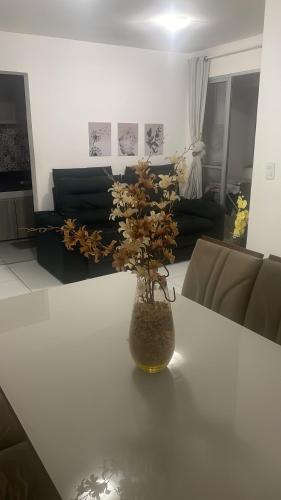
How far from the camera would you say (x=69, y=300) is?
178 cm

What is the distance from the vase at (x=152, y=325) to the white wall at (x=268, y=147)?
199cm

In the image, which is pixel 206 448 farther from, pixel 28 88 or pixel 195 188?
pixel 195 188

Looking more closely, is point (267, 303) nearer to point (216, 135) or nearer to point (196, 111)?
point (216, 135)

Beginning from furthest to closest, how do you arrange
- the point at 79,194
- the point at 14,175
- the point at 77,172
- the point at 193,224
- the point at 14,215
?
1. the point at 14,175
2. the point at 14,215
3. the point at 77,172
4. the point at 79,194
5. the point at 193,224

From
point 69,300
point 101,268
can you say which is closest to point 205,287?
point 69,300

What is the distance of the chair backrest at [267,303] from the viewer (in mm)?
1651

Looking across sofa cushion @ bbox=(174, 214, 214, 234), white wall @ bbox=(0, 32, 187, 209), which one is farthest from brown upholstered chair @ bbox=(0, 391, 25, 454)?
white wall @ bbox=(0, 32, 187, 209)

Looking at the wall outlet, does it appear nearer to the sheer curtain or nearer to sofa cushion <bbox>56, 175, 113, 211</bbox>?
sofa cushion <bbox>56, 175, 113, 211</bbox>

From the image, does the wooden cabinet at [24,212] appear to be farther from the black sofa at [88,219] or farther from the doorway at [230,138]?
the doorway at [230,138]

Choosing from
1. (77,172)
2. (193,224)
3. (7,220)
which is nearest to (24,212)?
(7,220)

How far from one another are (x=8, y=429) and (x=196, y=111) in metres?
4.99

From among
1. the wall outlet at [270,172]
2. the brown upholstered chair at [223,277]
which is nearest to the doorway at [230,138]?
the wall outlet at [270,172]

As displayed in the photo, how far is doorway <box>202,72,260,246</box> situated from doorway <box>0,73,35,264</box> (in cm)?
242

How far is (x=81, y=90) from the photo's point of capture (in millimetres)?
4691
